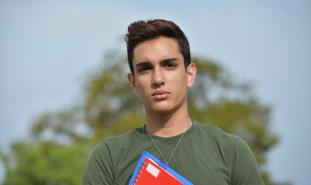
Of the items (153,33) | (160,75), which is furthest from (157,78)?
(153,33)

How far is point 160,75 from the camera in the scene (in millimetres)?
5039

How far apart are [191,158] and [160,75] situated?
1.86ft

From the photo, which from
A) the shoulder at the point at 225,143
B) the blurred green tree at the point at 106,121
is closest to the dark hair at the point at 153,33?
the shoulder at the point at 225,143

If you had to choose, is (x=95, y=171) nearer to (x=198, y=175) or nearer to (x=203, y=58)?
(x=198, y=175)

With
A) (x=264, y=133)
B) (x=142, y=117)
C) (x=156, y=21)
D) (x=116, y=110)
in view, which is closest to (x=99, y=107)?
(x=116, y=110)

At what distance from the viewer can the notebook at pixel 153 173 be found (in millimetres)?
4969

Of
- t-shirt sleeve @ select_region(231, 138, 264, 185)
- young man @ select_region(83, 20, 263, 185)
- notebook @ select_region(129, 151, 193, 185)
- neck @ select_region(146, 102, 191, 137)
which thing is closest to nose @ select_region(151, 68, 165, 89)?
young man @ select_region(83, 20, 263, 185)

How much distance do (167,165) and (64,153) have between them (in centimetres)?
4844

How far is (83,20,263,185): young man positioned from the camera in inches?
196

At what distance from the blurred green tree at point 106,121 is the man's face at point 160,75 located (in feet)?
145

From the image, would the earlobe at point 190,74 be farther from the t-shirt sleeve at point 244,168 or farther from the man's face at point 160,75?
the t-shirt sleeve at point 244,168

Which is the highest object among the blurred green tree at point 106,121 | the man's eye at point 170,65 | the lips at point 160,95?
the man's eye at point 170,65

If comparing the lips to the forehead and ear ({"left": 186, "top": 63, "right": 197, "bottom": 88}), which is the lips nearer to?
the forehead

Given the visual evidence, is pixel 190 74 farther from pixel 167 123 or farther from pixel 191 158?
pixel 191 158
